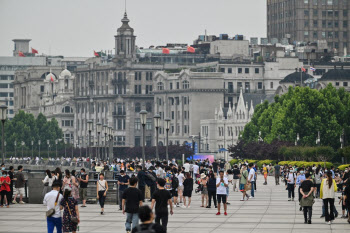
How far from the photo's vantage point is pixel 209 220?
46.6m

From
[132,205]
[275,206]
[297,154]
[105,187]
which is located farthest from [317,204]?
[297,154]

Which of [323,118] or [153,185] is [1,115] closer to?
→ [153,185]

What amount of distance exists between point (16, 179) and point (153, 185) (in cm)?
692

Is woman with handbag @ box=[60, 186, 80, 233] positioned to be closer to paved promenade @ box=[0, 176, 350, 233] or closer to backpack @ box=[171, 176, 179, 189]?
paved promenade @ box=[0, 176, 350, 233]

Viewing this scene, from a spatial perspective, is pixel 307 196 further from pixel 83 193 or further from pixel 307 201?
pixel 83 193

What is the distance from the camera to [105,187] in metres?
49.4

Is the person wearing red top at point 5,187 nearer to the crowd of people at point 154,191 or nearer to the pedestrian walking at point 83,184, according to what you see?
the crowd of people at point 154,191

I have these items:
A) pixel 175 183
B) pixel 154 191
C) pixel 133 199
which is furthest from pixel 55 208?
pixel 175 183

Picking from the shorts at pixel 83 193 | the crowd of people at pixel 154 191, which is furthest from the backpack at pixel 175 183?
the shorts at pixel 83 193

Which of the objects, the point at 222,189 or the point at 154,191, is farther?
the point at 222,189

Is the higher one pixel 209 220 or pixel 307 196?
pixel 307 196

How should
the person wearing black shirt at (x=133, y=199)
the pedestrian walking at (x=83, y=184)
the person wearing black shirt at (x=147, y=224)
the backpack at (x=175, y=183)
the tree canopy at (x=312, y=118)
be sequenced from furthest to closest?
the tree canopy at (x=312, y=118)
the pedestrian walking at (x=83, y=184)
the backpack at (x=175, y=183)
the person wearing black shirt at (x=133, y=199)
the person wearing black shirt at (x=147, y=224)

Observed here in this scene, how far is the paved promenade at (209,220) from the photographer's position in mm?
41969

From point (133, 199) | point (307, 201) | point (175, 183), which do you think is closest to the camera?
point (133, 199)
